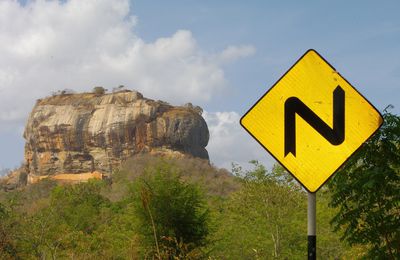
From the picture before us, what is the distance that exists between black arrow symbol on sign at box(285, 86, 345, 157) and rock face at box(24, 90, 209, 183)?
10757 centimetres

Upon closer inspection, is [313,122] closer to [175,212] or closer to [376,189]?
[376,189]

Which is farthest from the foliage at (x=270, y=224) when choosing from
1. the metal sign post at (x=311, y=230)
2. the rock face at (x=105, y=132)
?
the rock face at (x=105, y=132)

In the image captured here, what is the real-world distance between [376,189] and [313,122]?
3.61 meters

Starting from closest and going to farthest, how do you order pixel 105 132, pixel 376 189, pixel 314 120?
1. pixel 314 120
2. pixel 376 189
3. pixel 105 132

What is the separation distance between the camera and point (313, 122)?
3.14 metres

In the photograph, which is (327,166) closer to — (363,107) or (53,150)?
(363,107)

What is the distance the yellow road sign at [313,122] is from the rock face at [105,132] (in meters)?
108

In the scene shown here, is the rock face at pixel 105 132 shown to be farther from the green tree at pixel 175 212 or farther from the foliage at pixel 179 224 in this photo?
the green tree at pixel 175 212

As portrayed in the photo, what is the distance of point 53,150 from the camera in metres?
115

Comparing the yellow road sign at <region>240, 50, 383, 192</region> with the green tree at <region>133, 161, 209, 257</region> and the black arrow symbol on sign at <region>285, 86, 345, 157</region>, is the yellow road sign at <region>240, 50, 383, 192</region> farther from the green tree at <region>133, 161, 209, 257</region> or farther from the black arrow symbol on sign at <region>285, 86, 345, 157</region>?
the green tree at <region>133, 161, 209, 257</region>

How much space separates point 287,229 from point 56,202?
2732 centimetres

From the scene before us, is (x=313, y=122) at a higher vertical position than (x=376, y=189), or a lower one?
lower

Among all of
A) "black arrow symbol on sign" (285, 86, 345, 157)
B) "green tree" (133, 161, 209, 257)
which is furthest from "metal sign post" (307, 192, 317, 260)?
"green tree" (133, 161, 209, 257)

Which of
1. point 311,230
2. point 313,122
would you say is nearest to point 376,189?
point 311,230
